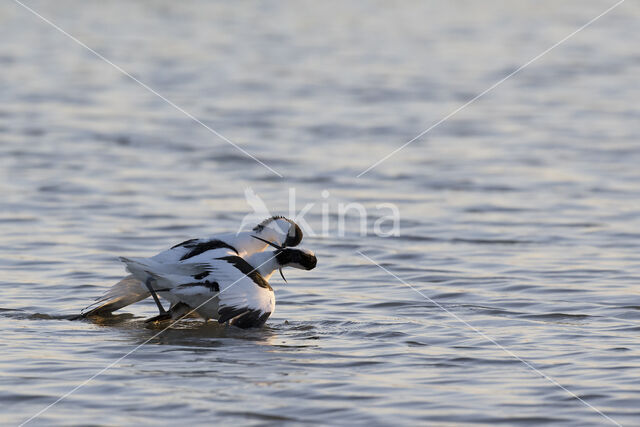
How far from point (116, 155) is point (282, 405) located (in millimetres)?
8912

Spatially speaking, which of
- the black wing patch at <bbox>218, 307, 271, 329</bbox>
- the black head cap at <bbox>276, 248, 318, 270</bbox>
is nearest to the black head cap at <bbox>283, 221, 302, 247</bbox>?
the black head cap at <bbox>276, 248, 318, 270</bbox>

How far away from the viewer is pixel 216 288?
8.41 metres

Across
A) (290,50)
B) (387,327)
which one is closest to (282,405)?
(387,327)

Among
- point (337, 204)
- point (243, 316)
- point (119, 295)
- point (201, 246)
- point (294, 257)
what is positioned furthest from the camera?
point (337, 204)

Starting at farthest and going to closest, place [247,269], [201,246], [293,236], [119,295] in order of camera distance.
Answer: [293,236], [119,295], [201,246], [247,269]

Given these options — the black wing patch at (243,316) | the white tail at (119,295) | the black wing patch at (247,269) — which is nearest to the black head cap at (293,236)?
the black wing patch at (247,269)

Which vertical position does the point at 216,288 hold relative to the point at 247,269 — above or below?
below

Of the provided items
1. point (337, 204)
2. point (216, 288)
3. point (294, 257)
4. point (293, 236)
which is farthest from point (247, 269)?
point (337, 204)

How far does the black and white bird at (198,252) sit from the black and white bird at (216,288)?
5 centimetres

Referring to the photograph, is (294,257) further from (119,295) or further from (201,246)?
(119,295)

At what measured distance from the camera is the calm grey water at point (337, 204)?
7.04 meters

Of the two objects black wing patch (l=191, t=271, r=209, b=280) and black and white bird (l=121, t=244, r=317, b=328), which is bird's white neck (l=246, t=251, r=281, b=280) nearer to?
black and white bird (l=121, t=244, r=317, b=328)

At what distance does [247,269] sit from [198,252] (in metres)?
0.40

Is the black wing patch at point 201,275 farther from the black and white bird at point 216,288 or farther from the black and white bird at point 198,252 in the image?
the black and white bird at point 198,252
